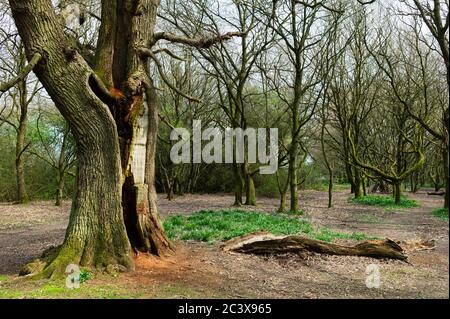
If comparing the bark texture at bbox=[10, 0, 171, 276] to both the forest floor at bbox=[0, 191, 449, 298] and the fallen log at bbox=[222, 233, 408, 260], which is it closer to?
the forest floor at bbox=[0, 191, 449, 298]

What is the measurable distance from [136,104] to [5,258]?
3869 mm

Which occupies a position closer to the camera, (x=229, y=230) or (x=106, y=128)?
(x=106, y=128)

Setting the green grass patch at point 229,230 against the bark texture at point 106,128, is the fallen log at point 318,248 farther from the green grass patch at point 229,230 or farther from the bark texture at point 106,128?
the bark texture at point 106,128

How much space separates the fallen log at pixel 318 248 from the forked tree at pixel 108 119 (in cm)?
160

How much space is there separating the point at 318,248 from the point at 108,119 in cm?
420

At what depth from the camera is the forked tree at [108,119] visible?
5.98 meters

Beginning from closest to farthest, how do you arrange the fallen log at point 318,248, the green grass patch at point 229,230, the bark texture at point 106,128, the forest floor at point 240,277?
the forest floor at point 240,277 → the bark texture at point 106,128 → the fallen log at point 318,248 → the green grass patch at point 229,230

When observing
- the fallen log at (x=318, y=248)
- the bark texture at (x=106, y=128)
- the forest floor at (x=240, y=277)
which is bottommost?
the forest floor at (x=240, y=277)

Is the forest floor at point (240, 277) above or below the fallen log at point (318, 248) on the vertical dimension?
below

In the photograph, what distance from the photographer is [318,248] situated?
759 centimetres

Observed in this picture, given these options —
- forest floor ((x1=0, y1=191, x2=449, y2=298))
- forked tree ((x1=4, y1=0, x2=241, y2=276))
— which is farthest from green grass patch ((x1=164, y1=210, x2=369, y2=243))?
forked tree ((x1=4, y1=0, x2=241, y2=276))

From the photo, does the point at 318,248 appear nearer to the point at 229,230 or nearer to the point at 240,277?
the point at 240,277

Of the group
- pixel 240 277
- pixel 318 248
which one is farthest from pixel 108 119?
pixel 318 248

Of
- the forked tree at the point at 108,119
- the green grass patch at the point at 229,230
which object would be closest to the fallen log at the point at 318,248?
the green grass patch at the point at 229,230
